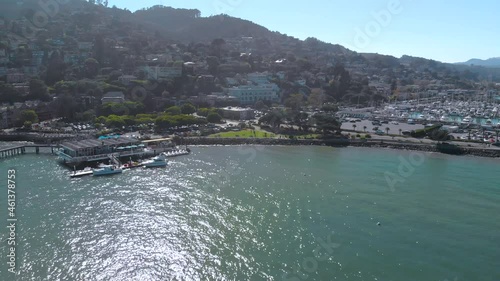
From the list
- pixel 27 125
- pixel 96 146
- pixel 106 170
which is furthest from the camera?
pixel 27 125

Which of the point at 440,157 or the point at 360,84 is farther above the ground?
the point at 360,84

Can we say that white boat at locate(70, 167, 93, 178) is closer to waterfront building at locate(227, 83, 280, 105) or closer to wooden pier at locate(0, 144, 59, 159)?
wooden pier at locate(0, 144, 59, 159)

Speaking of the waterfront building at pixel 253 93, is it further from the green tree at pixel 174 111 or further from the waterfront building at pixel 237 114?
the green tree at pixel 174 111

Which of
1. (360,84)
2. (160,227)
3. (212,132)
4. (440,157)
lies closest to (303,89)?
(360,84)

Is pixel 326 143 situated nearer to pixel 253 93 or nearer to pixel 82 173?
pixel 82 173

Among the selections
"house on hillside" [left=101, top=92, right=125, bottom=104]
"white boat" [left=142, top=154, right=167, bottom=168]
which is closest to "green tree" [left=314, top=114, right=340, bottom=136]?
"white boat" [left=142, top=154, right=167, bottom=168]

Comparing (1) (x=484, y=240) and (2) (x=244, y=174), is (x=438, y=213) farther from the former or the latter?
(2) (x=244, y=174)

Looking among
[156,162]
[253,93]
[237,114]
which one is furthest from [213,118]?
[156,162]
